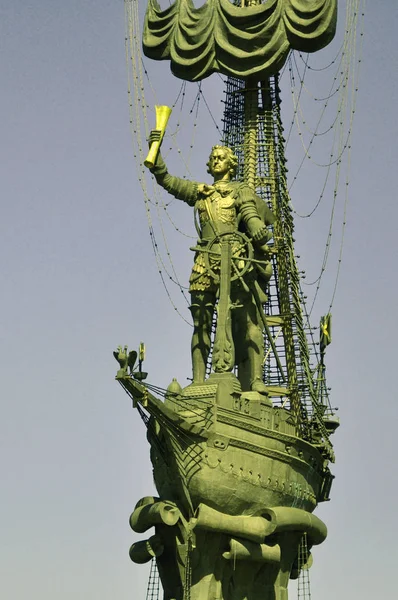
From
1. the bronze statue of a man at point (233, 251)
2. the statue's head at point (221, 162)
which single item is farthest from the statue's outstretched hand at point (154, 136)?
the statue's head at point (221, 162)

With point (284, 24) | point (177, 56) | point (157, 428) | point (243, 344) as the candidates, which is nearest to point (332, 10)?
point (284, 24)

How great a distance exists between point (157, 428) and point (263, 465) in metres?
2.24

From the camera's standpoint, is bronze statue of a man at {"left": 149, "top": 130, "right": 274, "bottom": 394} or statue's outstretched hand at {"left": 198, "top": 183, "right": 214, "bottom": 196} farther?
statue's outstretched hand at {"left": 198, "top": 183, "right": 214, "bottom": 196}

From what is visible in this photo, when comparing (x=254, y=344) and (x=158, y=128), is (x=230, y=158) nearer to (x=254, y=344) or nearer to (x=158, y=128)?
(x=158, y=128)

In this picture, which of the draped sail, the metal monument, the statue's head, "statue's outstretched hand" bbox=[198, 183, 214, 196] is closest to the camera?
the metal monument

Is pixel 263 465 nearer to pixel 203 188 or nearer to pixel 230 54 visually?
pixel 203 188

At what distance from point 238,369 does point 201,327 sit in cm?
137

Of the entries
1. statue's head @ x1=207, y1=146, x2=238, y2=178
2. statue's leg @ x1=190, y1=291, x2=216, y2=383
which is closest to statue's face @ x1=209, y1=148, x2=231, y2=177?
statue's head @ x1=207, y1=146, x2=238, y2=178

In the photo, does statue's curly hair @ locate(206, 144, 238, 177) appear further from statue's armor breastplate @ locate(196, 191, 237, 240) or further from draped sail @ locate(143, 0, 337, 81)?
draped sail @ locate(143, 0, 337, 81)

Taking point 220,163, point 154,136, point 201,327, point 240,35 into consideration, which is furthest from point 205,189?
point 240,35

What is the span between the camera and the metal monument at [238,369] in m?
35.5

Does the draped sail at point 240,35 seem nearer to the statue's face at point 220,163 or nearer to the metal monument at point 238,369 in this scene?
the metal monument at point 238,369

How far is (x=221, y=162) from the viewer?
3847cm

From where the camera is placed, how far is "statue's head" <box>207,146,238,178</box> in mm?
38469
